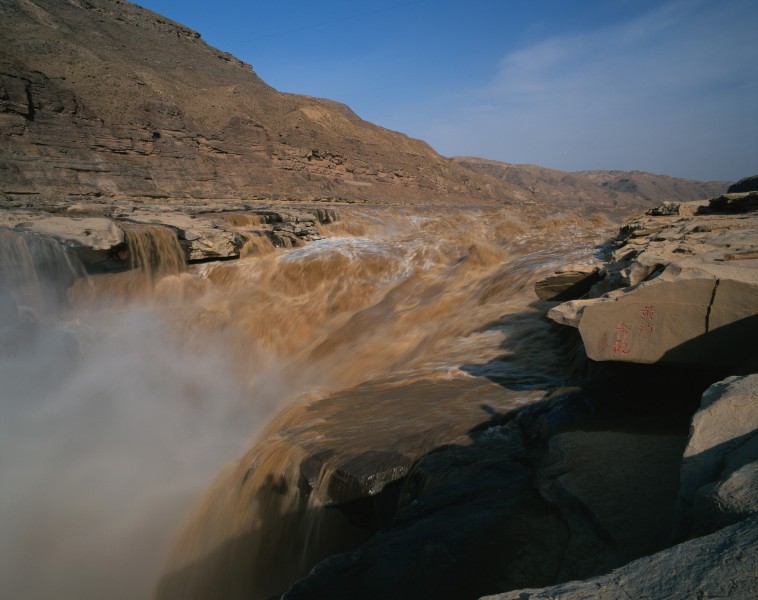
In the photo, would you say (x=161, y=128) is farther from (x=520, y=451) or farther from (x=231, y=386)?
(x=520, y=451)

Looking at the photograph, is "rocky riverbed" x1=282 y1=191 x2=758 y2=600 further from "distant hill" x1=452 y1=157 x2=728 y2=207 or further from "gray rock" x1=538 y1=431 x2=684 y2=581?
"distant hill" x1=452 y1=157 x2=728 y2=207

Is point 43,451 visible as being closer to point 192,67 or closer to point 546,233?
point 546,233

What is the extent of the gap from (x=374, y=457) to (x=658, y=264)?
226 cm

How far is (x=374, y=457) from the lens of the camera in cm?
286

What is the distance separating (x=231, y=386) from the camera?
23.8ft

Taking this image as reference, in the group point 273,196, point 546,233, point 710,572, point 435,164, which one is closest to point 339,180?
point 273,196

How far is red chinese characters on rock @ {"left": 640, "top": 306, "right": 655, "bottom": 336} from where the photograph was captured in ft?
8.46

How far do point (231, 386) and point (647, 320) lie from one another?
5980 millimetres

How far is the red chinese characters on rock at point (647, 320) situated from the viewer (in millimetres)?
2578

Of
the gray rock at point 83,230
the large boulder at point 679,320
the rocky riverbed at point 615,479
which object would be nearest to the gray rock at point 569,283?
the rocky riverbed at point 615,479

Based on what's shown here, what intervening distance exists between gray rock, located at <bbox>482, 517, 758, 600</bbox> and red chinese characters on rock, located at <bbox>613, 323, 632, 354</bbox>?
66.8 inches

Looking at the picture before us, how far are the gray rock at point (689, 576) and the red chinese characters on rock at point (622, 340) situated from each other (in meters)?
1.70

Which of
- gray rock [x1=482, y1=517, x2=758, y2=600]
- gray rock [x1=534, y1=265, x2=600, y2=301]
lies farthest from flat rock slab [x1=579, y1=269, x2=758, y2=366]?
gray rock [x1=534, y1=265, x2=600, y2=301]

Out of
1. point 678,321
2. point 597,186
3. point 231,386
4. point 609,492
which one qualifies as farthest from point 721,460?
point 597,186
